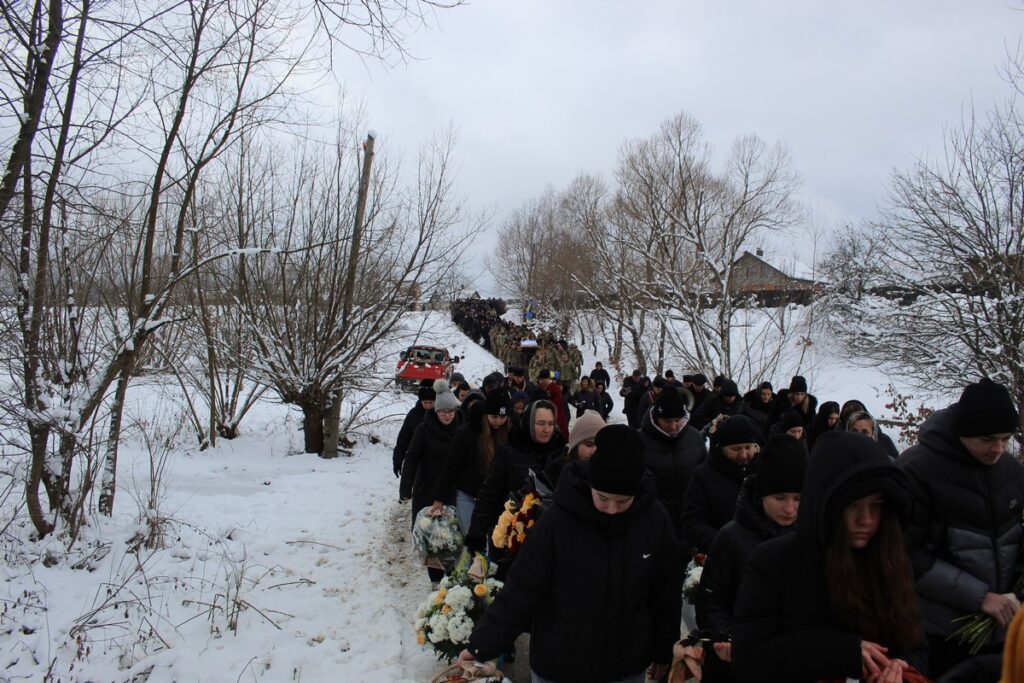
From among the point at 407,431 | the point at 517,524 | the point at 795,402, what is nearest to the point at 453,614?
the point at 517,524

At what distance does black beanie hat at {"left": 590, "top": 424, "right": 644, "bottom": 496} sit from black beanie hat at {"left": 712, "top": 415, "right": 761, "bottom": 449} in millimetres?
1300

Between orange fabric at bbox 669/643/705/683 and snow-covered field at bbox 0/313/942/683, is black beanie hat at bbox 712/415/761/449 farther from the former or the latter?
snow-covered field at bbox 0/313/942/683

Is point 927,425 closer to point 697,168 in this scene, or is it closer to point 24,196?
point 24,196

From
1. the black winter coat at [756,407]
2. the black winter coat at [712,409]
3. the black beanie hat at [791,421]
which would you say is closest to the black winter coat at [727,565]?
the black beanie hat at [791,421]

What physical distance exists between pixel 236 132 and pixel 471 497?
541 cm

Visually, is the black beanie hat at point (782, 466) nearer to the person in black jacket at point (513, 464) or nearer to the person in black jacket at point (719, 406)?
the person in black jacket at point (513, 464)

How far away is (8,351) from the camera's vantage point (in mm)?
5562

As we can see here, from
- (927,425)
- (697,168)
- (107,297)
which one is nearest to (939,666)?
(927,425)

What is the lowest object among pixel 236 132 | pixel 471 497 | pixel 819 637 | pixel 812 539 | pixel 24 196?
pixel 471 497

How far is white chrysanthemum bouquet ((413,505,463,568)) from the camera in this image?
17.2 ft

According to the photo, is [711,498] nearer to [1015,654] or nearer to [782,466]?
[782,466]

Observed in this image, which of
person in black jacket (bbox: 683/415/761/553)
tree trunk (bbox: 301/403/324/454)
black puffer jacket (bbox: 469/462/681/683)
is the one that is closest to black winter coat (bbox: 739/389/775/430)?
person in black jacket (bbox: 683/415/761/553)

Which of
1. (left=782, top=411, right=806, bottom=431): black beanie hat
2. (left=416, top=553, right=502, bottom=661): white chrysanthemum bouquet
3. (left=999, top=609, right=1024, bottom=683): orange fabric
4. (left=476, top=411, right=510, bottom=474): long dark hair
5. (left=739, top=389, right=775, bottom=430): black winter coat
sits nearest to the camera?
(left=999, top=609, right=1024, bottom=683): orange fabric

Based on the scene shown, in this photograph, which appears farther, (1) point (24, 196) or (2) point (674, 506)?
(1) point (24, 196)
